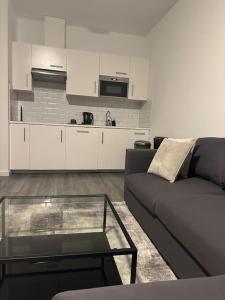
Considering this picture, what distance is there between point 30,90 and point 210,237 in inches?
147

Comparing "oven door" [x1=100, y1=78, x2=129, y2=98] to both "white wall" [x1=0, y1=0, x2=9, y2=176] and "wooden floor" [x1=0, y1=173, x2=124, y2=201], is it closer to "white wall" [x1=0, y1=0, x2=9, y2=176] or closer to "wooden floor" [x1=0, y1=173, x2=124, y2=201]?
"wooden floor" [x1=0, y1=173, x2=124, y2=201]

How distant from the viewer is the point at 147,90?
14.6ft

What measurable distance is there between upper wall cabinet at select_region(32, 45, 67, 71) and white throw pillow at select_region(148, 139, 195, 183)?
266 centimetres

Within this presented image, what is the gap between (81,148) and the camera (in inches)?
160

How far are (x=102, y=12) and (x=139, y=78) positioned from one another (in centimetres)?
128

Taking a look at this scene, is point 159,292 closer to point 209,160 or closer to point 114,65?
point 209,160

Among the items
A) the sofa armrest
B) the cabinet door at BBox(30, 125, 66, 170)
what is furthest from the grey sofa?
the cabinet door at BBox(30, 125, 66, 170)

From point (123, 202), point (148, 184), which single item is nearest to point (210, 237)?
point (148, 184)

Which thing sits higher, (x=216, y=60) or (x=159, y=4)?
(x=159, y=4)

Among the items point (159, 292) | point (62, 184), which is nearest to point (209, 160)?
point (159, 292)

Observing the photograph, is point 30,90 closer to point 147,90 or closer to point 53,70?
point 53,70

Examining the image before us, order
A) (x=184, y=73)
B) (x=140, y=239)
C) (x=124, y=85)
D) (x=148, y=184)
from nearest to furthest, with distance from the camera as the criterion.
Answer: (x=140, y=239) < (x=148, y=184) < (x=184, y=73) < (x=124, y=85)

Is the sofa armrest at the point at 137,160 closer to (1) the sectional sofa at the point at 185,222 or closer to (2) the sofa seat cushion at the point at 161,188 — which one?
(1) the sectional sofa at the point at 185,222

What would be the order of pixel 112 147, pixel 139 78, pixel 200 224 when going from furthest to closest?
pixel 139 78
pixel 112 147
pixel 200 224
